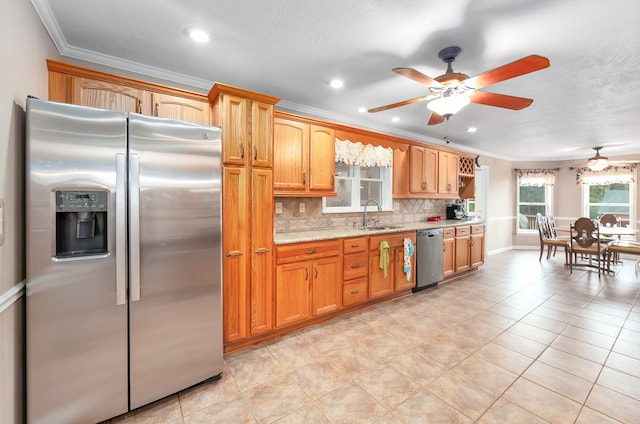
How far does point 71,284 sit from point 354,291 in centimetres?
254

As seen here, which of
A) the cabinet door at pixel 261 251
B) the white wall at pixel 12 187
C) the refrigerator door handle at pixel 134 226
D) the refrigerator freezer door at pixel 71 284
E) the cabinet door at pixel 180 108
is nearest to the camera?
the white wall at pixel 12 187

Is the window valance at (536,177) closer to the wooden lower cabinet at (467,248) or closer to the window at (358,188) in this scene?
the wooden lower cabinet at (467,248)

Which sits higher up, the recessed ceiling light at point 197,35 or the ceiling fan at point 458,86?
the recessed ceiling light at point 197,35

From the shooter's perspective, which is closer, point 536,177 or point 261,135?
point 261,135

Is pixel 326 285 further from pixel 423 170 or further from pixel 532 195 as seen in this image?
pixel 532 195

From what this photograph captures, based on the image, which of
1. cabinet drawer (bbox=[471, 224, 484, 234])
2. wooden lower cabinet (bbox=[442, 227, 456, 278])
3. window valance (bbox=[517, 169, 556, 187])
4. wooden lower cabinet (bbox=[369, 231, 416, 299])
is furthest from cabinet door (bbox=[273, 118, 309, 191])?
window valance (bbox=[517, 169, 556, 187])

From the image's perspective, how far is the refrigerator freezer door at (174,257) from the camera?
1.73m

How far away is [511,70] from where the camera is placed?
68.4 inches

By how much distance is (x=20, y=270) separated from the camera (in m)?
1.52

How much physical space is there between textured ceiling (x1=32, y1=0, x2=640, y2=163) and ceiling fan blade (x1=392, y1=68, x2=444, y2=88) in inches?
14.3

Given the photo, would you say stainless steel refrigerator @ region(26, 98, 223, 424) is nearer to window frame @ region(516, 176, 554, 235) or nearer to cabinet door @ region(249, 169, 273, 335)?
cabinet door @ region(249, 169, 273, 335)

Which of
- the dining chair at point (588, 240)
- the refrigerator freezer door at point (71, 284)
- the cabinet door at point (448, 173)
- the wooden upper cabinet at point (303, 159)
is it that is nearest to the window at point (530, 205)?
Result: the dining chair at point (588, 240)

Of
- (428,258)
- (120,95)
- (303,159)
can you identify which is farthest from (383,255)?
(120,95)

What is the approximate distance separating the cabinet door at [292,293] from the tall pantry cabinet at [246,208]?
0.34 feet
